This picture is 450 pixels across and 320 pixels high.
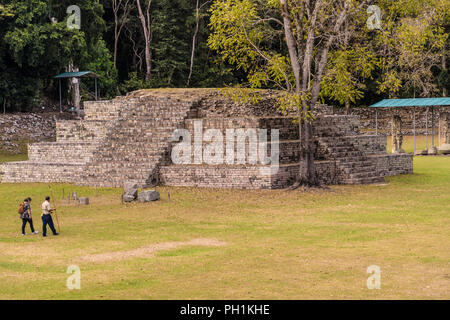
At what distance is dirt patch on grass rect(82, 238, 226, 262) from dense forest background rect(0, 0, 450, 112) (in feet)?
72.0

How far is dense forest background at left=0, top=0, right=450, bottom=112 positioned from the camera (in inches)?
1656

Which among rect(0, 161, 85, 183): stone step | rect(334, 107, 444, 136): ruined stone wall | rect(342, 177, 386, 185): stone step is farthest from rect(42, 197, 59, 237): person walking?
rect(334, 107, 444, 136): ruined stone wall

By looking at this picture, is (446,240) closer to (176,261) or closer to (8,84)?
(176,261)

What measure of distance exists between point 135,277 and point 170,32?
4079 cm

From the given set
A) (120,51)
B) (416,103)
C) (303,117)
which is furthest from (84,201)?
(120,51)

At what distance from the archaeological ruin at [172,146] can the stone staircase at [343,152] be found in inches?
1.6

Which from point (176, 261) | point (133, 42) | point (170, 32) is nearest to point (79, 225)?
point (176, 261)

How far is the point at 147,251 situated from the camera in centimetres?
1421

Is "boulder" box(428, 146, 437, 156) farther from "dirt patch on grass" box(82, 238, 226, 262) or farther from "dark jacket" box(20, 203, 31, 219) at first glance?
"dark jacket" box(20, 203, 31, 219)

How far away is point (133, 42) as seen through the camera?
2170 inches

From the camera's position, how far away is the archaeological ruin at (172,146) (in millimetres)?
25395

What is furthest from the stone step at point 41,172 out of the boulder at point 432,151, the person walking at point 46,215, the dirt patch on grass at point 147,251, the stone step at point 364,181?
the boulder at point 432,151

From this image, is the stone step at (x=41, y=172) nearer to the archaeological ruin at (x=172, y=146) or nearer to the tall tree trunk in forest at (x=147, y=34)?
the archaeological ruin at (x=172, y=146)

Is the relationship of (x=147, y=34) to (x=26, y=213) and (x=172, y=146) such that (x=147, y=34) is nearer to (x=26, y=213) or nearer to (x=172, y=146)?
(x=172, y=146)
